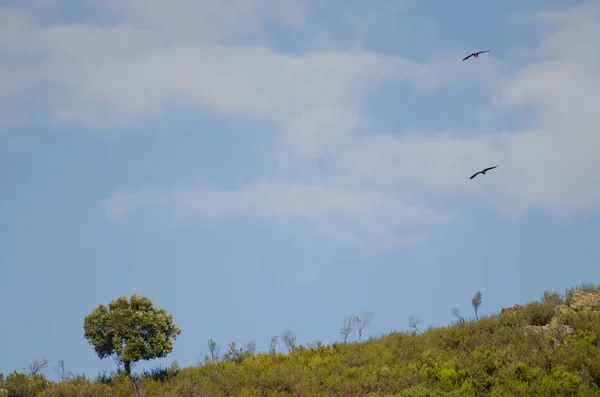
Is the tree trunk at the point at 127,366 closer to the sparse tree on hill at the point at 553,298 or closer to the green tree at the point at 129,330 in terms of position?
the green tree at the point at 129,330

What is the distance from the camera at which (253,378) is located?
38.3 metres

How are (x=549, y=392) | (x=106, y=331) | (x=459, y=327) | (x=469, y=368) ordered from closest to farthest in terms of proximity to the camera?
(x=549, y=392) → (x=469, y=368) → (x=106, y=331) → (x=459, y=327)

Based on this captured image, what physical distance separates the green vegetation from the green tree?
1.33 metres

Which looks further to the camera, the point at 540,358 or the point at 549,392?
the point at 540,358

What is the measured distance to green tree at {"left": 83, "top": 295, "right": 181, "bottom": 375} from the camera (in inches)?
1593

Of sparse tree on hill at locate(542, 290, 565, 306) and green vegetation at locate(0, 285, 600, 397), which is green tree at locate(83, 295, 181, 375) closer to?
green vegetation at locate(0, 285, 600, 397)

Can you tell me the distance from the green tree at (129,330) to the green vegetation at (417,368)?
1.33m

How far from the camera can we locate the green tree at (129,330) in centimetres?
4047

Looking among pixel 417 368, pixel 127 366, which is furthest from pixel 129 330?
pixel 417 368

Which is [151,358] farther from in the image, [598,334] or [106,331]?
[598,334]

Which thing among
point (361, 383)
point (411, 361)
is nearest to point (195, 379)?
point (361, 383)

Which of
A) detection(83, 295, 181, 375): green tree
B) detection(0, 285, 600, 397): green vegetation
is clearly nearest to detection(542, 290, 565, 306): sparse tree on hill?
detection(0, 285, 600, 397): green vegetation

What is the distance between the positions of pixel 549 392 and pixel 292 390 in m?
12.8

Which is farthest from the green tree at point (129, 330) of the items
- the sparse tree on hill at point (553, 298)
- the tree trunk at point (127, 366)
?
the sparse tree on hill at point (553, 298)
